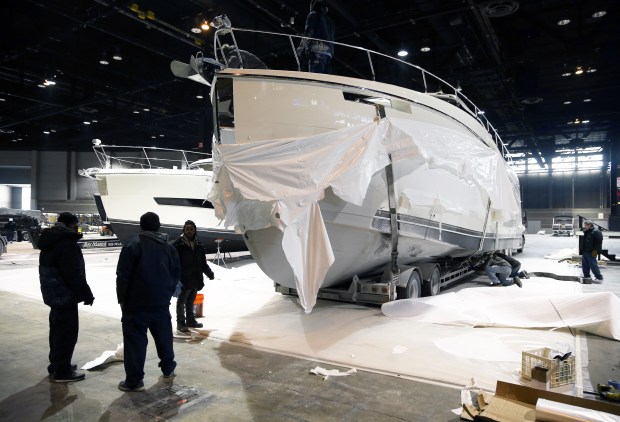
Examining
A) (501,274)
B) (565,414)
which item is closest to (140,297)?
(565,414)

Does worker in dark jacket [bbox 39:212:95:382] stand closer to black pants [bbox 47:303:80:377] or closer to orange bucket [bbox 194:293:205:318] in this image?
black pants [bbox 47:303:80:377]

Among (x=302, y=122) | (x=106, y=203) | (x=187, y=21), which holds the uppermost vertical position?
(x=187, y=21)

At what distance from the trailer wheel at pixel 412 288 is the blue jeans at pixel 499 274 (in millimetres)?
2370

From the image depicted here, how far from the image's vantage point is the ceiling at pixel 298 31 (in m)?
9.62

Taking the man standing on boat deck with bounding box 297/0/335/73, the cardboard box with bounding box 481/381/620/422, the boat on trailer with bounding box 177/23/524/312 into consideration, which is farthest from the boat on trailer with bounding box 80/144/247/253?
the cardboard box with bounding box 481/381/620/422

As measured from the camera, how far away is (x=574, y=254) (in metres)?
12.5

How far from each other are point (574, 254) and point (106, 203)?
1366cm

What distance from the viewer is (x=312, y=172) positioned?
13.8 feet

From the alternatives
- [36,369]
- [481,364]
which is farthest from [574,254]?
[36,369]

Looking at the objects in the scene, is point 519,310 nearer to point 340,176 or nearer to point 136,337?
point 340,176

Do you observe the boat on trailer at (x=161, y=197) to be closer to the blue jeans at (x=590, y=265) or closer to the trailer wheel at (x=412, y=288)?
the trailer wheel at (x=412, y=288)

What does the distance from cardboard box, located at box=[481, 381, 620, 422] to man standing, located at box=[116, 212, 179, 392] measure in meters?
2.35

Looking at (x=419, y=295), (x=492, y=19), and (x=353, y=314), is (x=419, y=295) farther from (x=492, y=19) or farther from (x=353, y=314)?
(x=492, y=19)

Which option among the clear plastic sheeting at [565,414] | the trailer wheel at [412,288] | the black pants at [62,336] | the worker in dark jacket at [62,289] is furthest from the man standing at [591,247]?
the black pants at [62,336]
